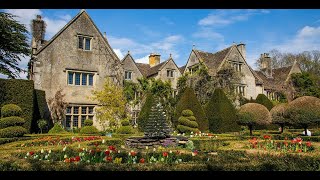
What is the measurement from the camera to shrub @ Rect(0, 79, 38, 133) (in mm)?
18328

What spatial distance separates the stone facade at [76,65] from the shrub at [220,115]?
8556 millimetres

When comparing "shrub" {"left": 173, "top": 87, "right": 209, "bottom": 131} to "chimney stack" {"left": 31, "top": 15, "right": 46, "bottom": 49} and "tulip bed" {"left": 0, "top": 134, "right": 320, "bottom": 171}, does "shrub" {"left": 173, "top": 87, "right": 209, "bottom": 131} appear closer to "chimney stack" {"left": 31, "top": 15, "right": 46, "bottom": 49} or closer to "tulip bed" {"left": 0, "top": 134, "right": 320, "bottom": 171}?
"tulip bed" {"left": 0, "top": 134, "right": 320, "bottom": 171}

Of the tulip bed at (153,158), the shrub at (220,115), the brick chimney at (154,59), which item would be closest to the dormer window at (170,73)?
the brick chimney at (154,59)

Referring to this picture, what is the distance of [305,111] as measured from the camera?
663 inches

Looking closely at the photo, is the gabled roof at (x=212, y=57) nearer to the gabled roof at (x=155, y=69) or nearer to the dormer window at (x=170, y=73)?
the dormer window at (x=170, y=73)

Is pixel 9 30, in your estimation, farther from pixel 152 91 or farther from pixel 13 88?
pixel 152 91

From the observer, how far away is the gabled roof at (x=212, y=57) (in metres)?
34.6

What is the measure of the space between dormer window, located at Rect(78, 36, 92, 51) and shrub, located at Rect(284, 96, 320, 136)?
16578 millimetres

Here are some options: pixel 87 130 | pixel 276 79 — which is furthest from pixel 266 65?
pixel 87 130

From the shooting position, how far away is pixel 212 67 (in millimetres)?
34625

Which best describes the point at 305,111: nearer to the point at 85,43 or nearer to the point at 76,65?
the point at 76,65

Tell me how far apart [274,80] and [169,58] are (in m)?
17.9

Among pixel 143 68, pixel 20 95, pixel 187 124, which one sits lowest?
pixel 187 124

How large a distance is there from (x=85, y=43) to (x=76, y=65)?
2.18m
